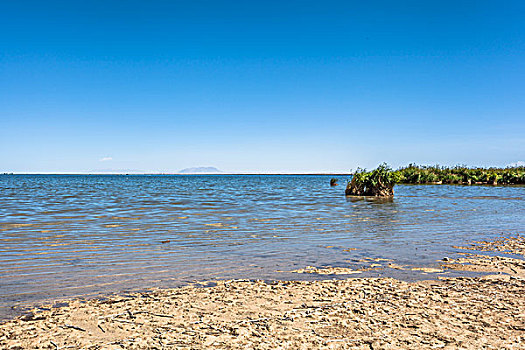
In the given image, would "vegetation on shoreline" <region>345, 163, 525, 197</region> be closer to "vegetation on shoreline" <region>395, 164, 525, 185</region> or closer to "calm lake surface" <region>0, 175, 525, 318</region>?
"vegetation on shoreline" <region>395, 164, 525, 185</region>

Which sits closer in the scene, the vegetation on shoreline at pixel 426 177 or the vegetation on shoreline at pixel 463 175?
the vegetation on shoreline at pixel 426 177

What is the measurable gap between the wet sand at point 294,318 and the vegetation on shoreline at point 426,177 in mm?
22573

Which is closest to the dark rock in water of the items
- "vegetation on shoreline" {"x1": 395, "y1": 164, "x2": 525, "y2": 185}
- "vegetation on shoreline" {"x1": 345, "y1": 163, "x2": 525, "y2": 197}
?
"vegetation on shoreline" {"x1": 345, "y1": 163, "x2": 525, "y2": 197}

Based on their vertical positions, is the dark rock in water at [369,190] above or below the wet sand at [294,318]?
above

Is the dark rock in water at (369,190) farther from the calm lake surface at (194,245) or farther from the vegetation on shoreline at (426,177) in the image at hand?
the calm lake surface at (194,245)

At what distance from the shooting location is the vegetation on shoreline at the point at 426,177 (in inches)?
1121

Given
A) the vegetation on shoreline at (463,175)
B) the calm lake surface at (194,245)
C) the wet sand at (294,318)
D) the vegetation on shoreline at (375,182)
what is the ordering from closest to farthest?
the wet sand at (294,318)
the calm lake surface at (194,245)
the vegetation on shoreline at (375,182)
the vegetation on shoreline at (463,175)

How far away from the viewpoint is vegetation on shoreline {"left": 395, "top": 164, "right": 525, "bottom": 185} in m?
48.8

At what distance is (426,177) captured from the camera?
179ft

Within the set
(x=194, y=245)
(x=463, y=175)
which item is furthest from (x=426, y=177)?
(x=194, y=245)

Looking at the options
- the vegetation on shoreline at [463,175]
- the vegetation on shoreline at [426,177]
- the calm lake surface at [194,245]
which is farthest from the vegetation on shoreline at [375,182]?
the vegetation on shoreline at [463,175]

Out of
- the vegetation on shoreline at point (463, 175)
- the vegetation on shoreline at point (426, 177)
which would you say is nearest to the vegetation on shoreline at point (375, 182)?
the vegetation on shoreline at point (426, 177)

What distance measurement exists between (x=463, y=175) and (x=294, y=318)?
56.1m

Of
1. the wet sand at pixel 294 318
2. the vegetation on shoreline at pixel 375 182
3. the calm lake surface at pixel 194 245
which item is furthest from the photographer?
the vegetation on shoreline at pixel 375 182
